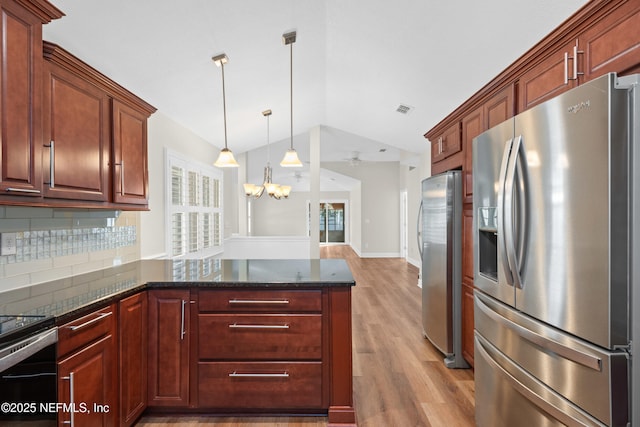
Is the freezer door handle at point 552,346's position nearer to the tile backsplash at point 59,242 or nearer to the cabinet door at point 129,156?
the cabinet door at point 129,156

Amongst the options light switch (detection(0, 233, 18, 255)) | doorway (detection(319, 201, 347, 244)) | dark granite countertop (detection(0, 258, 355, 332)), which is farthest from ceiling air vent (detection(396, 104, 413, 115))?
doorway (detection(319, 201, 347, 244))

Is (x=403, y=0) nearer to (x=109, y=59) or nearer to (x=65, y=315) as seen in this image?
(x=109, y=59)

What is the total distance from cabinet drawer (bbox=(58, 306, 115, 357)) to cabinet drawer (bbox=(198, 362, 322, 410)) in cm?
63

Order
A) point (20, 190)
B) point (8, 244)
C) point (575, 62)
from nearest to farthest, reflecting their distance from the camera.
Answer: point (20, 190)
point (575, 62)
point (8, 244)

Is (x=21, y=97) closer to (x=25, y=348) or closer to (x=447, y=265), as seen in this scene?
(x=25, y=348)

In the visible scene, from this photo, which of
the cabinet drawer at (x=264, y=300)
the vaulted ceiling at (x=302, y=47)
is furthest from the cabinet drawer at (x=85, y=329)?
the vaulted ceiling at (x=302, y=47)

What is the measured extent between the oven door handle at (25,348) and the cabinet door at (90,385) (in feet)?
0.48

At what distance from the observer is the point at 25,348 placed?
A: 125 centimetres

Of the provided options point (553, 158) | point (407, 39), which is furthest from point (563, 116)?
point (407, 39)

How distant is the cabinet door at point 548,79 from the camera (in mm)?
1708

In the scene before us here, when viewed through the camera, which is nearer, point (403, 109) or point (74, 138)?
point (74, 138)

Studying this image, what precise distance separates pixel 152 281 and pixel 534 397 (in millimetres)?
2062

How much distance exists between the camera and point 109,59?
2.38 meters

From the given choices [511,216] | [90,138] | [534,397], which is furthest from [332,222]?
[534,397]
